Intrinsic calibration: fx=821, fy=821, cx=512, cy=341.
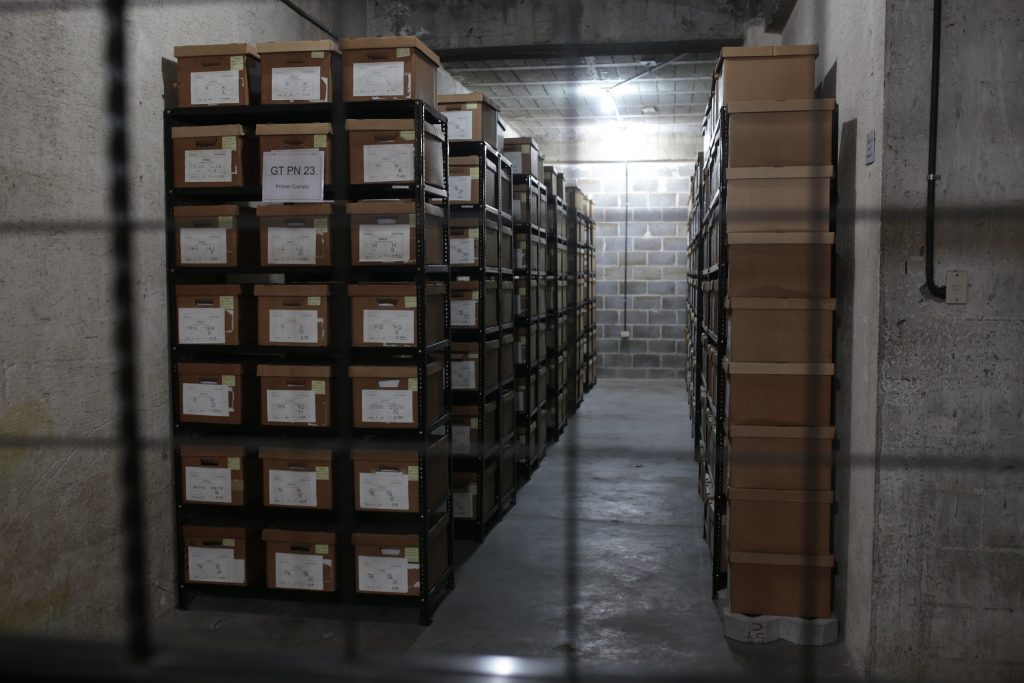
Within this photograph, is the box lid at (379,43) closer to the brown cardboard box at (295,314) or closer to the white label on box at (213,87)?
the white label on box at (213,87)

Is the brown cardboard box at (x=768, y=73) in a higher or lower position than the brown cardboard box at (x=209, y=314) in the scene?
higher

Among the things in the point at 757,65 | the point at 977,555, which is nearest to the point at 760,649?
the point at 977,555

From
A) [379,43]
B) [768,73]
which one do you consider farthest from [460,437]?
[768,73]

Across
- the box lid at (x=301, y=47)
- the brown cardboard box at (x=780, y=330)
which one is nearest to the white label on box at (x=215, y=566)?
the box lid at (x=301, y=47)

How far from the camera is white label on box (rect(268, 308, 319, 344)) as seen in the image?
3.15 metres

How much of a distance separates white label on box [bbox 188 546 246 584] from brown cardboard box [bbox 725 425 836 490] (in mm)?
1976

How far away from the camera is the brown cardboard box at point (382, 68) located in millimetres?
3100

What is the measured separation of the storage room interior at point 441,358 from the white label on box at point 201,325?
12 millimetres

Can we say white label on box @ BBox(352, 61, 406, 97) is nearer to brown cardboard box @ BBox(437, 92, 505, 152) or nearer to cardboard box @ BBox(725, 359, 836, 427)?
brown cardboard box @ BBox(437, 92, 505, 152)

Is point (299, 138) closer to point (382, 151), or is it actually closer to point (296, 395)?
point (382, 151)

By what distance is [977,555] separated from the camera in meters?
2.51

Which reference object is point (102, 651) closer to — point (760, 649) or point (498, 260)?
point (760, 649)

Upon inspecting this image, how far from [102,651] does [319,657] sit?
28cm

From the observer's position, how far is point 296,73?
313 cm
